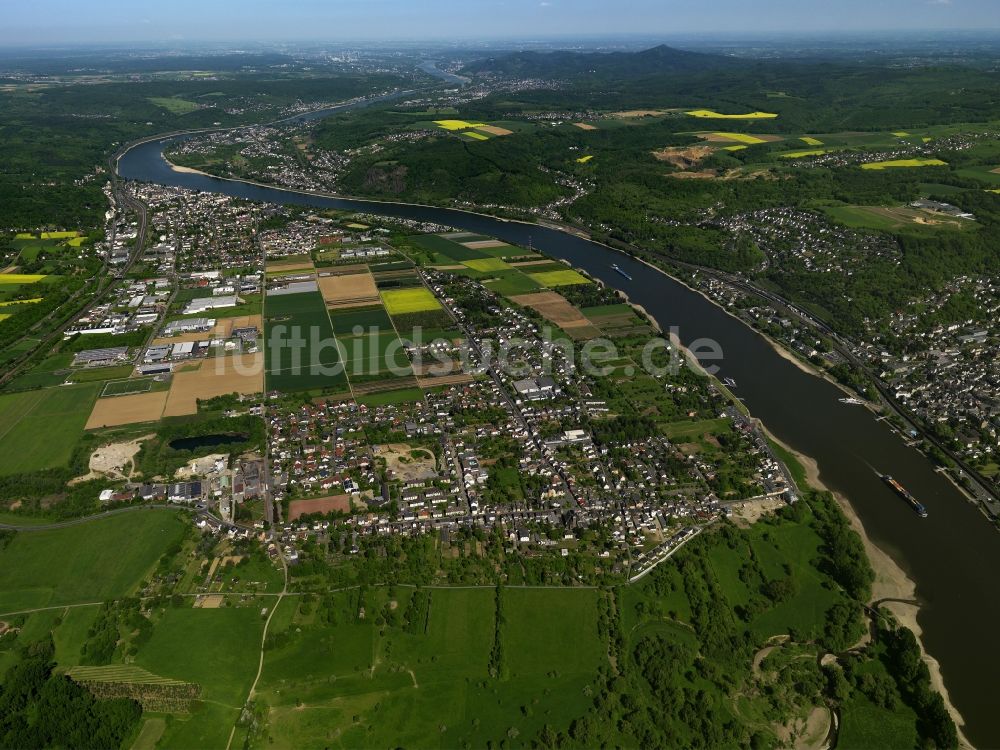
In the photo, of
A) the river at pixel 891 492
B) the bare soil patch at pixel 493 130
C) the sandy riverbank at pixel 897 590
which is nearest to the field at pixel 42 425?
the sandy riverbank at pixel 897 590

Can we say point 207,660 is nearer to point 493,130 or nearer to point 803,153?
point 803,153

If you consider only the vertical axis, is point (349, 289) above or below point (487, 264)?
above

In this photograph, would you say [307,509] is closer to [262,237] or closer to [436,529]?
[436,529]

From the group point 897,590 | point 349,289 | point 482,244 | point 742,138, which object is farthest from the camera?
point 742,138

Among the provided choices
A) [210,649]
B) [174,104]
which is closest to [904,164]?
[210,649]

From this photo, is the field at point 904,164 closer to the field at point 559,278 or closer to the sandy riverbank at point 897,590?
the field at point 559,278
